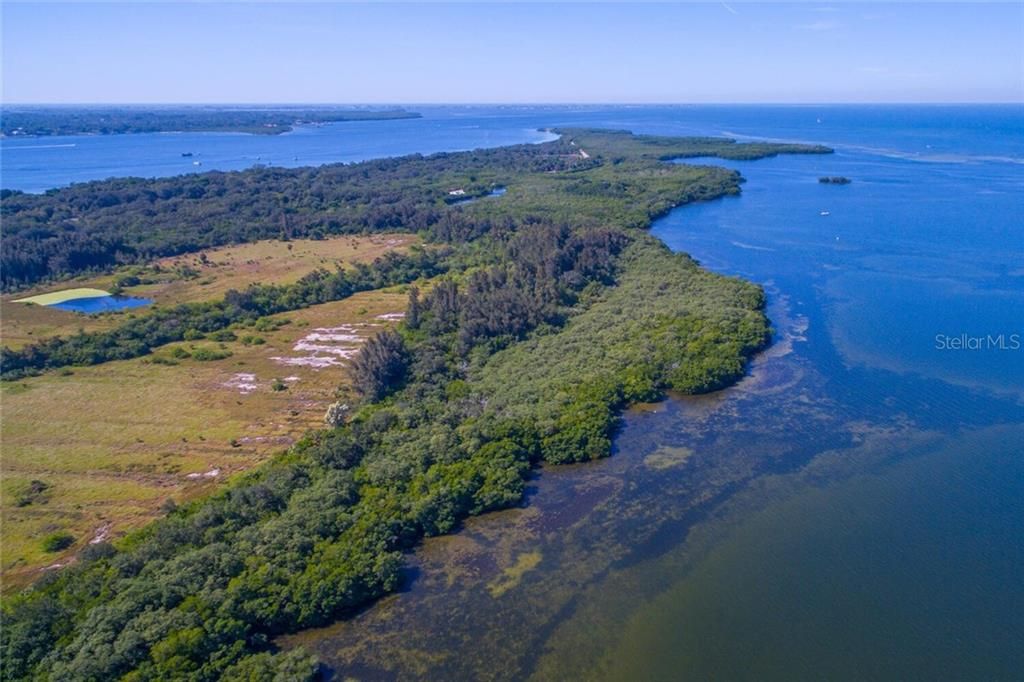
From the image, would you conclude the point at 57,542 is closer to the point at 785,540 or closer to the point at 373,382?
the point at 373,382

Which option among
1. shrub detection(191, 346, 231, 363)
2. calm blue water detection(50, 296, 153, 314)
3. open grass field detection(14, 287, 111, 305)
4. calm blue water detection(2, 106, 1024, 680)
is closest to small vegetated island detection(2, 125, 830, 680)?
calm blue water detection(2, 106, 1024, 680)

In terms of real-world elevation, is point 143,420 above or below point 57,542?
above

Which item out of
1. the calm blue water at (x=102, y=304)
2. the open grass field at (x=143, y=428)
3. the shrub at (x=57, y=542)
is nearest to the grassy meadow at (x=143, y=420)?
the open grass field at (x=143, y=428)

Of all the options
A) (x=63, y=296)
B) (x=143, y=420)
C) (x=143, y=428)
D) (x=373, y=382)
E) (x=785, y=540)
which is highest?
(x=63, y=296)

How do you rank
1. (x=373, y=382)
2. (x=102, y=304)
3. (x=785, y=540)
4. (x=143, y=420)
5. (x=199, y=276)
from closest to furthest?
(x=785, y=540) < (x=143, y=420) < (x=373, y=382) < (x=102, y=304) < (x=199, y=276)

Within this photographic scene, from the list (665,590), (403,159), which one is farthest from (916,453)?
(403,159)

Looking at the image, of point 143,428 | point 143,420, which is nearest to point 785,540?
point 143,428

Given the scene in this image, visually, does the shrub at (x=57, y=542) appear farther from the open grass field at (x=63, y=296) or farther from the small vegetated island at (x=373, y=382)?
the open grass field at (x=63, y=296)
